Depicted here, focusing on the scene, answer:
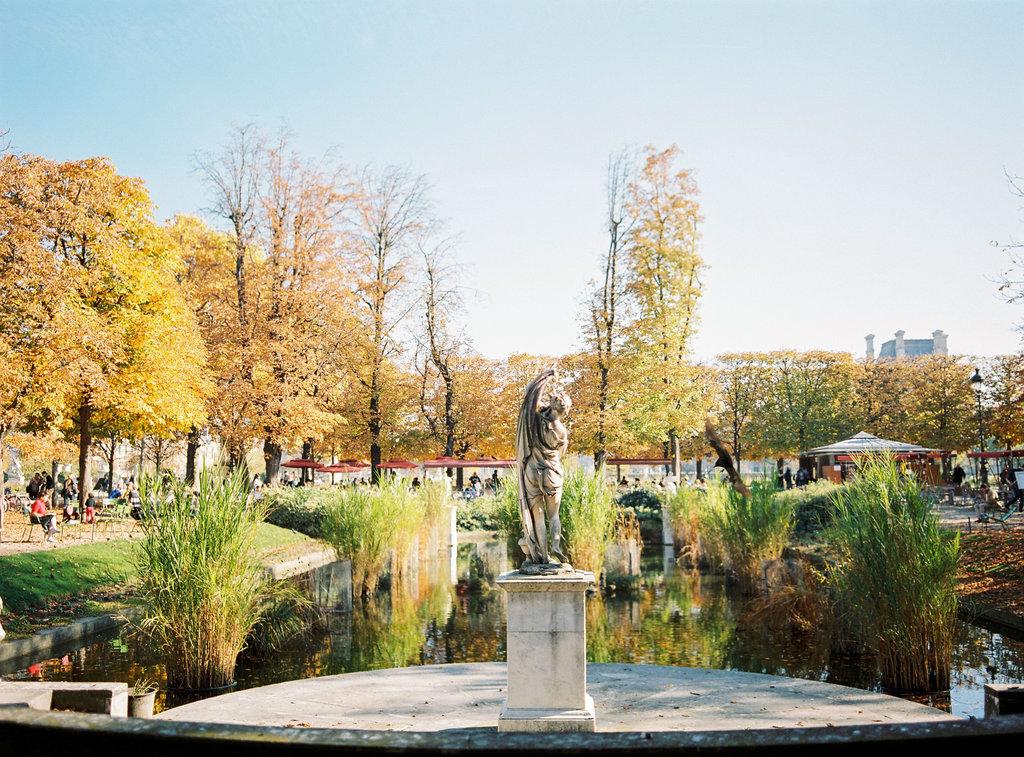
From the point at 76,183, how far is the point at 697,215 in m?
24.1

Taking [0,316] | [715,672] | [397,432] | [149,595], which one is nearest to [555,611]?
[715,672]

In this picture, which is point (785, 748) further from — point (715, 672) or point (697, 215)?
point (697, 215)

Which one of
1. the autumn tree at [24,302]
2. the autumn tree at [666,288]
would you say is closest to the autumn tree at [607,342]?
the autumn tree at [666,288]

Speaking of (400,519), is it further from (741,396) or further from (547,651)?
(741,396)

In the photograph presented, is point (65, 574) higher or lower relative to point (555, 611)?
lower

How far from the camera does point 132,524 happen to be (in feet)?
67.2

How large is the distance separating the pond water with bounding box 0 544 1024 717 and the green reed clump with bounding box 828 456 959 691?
0.39 meters

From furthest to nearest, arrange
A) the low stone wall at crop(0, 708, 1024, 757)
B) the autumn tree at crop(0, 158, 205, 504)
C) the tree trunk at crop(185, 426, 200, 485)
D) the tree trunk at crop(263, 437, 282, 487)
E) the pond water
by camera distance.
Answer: the tree trunk at crop(185, 426, 200, 485)
the tree trunk at crop(263, 437, 282, 487)
the autumn tree at crop(0, 158, 205, 504)
the pond water
the low stone wall at crop(0, 708, 1024, 757)

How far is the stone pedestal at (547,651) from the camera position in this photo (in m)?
5.59

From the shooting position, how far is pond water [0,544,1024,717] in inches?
351

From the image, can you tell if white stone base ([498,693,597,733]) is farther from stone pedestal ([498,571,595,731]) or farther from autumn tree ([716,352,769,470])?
autumn tree ([716,352,769,470])

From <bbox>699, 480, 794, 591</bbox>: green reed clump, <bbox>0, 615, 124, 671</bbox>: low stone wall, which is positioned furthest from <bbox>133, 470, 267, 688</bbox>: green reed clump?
<bbox>699, 480, 794, 591</bbox>: green reed clump

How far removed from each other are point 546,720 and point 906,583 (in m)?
4.33

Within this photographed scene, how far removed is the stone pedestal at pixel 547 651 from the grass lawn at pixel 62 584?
626cm
